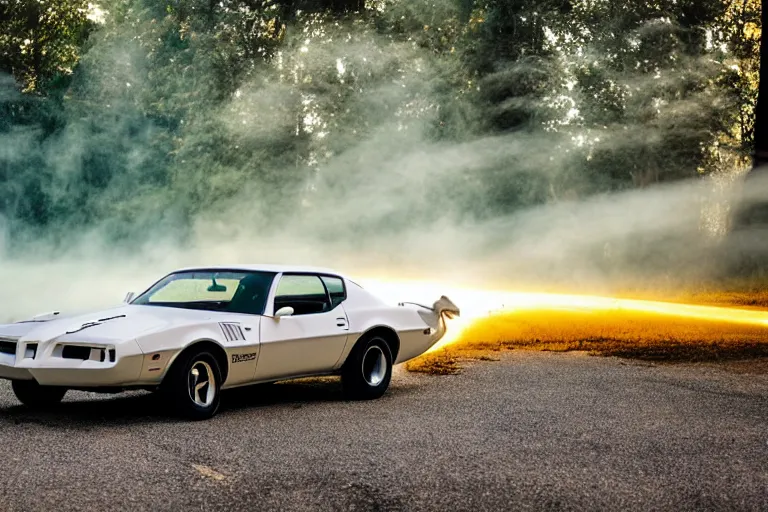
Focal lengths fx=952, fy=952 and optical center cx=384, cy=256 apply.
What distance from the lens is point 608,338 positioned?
56.0 ft

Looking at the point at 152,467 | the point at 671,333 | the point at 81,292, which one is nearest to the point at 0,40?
the point at 81,292

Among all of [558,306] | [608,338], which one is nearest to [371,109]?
[558,306]

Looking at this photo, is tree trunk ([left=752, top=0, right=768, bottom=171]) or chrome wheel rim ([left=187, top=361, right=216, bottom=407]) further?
tree trunk ([left=752, top=0, right=768, bottom=171])

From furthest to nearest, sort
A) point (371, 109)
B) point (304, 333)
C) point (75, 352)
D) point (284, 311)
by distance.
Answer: point (371, 109)
point (304, 333)
point (284, 311)
point (75, 352)

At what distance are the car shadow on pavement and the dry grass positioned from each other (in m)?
2.18

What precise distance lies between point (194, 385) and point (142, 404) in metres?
1.34

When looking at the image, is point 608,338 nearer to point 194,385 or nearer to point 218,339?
point 218,339

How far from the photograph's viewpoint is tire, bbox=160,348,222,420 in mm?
7750

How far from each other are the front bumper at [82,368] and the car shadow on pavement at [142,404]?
18.5 inches

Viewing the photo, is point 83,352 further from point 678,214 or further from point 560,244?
point 678,214

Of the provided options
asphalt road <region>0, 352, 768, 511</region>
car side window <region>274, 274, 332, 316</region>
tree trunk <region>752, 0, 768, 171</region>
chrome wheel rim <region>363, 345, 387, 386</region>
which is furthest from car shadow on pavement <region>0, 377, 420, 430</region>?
tree trunk <region>752, 0, 768, 171</region>

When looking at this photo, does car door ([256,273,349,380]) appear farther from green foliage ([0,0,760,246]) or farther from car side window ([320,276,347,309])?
green foliage ([0,0,760,246])

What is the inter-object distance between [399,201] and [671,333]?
71.0 ft

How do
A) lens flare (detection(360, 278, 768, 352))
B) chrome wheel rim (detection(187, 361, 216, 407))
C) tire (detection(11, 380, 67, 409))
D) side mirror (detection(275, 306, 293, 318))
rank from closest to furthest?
1. chrome wheel rim (detection(187, 361, 216, 407))
2. tire (detection(11, 380, 67, 409))
3. side mirror (detection(275, 306, 293, 318))
4. lens flare (detection(360, 278, 768, 352))
